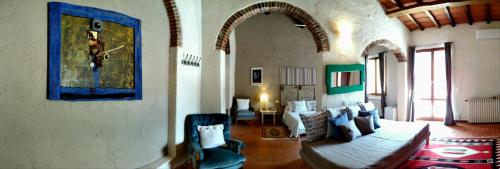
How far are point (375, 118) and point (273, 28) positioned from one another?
521 cm

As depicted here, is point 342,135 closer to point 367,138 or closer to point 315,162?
point 367,138

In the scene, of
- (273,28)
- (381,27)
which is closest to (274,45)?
(273,28)

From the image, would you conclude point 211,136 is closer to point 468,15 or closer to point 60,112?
point 60,112

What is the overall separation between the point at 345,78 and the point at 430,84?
16.0 ft

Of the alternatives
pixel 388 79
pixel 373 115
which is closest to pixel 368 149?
pixel 373 115

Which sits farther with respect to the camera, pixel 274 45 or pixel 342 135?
pixel 274 45

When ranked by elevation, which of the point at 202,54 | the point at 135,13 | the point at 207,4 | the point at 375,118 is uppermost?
the point at 207,4

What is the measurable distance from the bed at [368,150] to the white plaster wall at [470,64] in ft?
13.7

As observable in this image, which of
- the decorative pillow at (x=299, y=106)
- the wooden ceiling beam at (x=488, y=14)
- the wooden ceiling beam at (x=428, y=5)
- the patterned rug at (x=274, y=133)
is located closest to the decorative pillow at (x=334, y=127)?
the patterned rug at (x=274, y=133)

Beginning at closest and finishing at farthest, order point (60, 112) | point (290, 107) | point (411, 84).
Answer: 1. point (60, 112)
2. point (411, 84)
3. point (290, 107)

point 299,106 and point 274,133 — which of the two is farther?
point 299,106

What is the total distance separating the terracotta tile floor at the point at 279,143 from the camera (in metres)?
4.63

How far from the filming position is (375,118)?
5.53 m

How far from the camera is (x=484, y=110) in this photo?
7805mm
